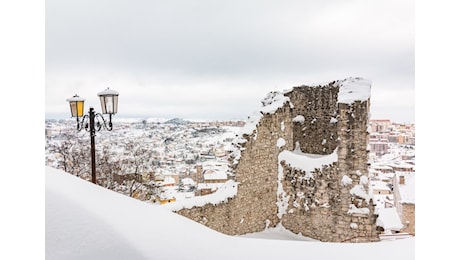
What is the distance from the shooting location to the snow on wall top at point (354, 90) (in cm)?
861

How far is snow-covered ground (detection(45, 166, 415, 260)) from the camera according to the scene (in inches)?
79.3

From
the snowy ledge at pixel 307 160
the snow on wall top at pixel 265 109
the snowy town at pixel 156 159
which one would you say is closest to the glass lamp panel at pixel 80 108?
the snow on wall top at pixel 265 109

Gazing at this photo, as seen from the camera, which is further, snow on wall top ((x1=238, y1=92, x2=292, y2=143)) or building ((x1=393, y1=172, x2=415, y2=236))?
building ((x1=393, y1=172, x2=415, y2=236))

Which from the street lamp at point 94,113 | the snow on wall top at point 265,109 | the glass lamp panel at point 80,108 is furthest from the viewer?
the snow on wall top at point 265,109

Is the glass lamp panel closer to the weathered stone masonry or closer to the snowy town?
the weathered stone masonry

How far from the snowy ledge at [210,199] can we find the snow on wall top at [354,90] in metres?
3.15

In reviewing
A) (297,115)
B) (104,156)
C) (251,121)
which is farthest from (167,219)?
(104,156)

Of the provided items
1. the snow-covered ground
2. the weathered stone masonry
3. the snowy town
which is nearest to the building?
the snowy town

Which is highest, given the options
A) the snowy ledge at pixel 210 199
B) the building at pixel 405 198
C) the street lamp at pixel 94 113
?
the street lamp at pixel 94 113

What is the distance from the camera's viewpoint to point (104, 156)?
15.4 metres

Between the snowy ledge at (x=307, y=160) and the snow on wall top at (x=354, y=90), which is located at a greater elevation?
the snow on wall top at (x=354, y=90)

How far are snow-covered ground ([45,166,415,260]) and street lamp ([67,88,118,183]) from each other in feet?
13.4

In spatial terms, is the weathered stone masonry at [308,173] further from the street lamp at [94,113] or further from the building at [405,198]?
the building at [405,198]

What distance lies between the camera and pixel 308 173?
9117mm
